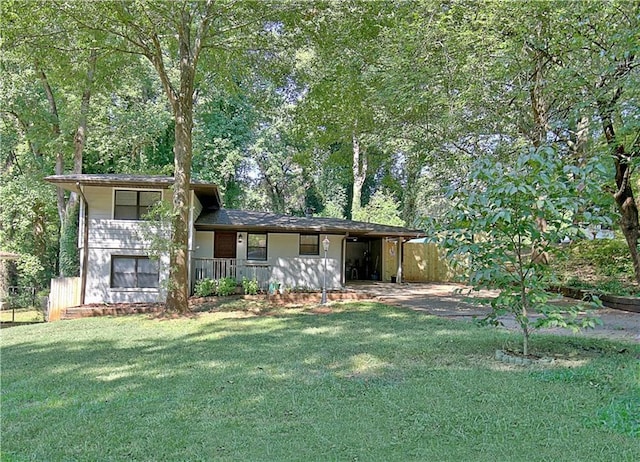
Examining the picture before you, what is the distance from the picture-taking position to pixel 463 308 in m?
11.7

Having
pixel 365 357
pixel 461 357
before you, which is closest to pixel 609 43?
pixel 461 357

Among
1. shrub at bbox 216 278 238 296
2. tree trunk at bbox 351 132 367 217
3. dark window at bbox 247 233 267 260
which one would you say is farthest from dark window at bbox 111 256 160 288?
tree trunk at bbox 351 132 367 217

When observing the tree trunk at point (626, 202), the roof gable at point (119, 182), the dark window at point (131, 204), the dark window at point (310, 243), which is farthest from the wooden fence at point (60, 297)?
the tree trunk at point (626, 202)

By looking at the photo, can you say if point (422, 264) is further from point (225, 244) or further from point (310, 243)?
point (225, 244)

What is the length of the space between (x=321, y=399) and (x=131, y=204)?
36.3 feet

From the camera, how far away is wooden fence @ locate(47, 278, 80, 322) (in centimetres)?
1224

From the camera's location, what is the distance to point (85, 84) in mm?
13945

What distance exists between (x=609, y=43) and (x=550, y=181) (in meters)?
4.38

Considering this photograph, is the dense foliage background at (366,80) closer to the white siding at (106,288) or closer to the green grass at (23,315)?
the green grass at (23,315)

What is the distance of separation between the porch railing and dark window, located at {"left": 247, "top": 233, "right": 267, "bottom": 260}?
22.5 inches

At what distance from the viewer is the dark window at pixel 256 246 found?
15.4 metres

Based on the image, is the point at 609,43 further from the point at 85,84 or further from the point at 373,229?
the point at 85,84

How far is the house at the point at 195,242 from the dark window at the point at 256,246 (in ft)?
0.12

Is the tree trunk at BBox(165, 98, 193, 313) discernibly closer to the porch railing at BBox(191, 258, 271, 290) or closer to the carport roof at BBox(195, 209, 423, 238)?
the porch railing at BBox(191, 258, 271, 290)
